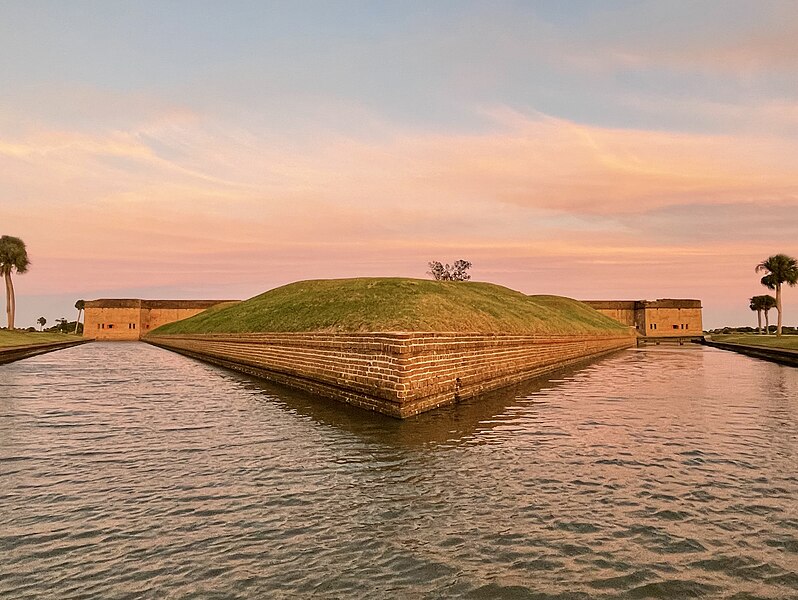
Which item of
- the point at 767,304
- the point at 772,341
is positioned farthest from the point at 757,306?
the point at 772,341

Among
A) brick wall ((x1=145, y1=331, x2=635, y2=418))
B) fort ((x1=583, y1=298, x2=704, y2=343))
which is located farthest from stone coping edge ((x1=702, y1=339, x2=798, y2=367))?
fort ((x1=583, y1=298, x2=704, y2=343))

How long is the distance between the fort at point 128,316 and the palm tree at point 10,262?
626 inches

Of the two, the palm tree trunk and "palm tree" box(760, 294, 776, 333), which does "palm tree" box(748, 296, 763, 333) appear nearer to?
"palm tree" box(760, 294, 776, 333)

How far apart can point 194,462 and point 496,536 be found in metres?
5.40

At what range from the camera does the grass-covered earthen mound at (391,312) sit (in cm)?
3120

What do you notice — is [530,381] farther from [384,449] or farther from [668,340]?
[668,340]

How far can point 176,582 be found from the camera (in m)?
4.86

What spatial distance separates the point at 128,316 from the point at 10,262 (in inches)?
819

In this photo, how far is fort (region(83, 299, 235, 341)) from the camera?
311ft

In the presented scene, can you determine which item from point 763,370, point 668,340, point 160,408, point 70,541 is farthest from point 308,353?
point 668,340

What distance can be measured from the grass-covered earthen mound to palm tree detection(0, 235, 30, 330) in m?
44.4

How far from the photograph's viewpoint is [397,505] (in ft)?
22.9

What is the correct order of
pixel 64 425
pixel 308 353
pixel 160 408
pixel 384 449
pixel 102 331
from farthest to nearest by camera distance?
pixel 102 331 < pixel 308 353 < pixel 160 408 < pixel 64 425 < pixel 384 449

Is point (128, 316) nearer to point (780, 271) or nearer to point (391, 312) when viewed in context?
point (391, 312)
